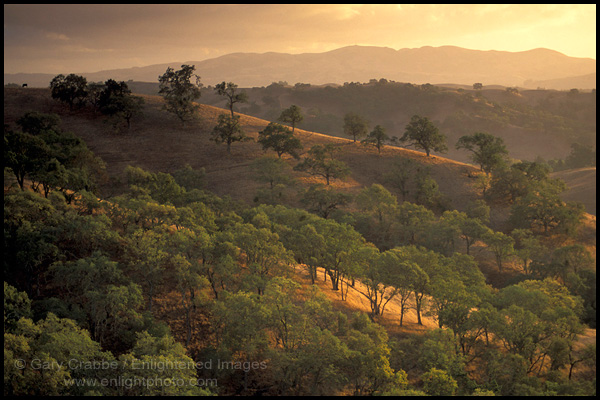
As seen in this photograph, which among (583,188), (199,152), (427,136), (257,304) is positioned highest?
(427,136)

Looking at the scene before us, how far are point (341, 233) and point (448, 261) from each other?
1576cm

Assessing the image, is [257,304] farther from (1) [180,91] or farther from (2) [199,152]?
(1) [180,91]

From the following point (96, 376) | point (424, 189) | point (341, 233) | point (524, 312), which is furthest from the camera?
point (424, 189)

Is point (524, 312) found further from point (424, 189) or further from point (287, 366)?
point (424, 189)

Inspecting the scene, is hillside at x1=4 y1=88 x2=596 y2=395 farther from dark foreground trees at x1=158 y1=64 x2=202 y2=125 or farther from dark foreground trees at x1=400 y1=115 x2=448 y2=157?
dark foreground trees at x1=158 y1=64 x2=202 y2=125


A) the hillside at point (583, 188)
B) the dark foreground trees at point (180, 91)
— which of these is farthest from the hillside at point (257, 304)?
the dark foreground trees at point (180, 91)

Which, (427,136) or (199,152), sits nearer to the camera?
(199,152)

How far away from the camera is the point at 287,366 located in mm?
28266

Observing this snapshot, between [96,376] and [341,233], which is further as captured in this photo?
[341,233]

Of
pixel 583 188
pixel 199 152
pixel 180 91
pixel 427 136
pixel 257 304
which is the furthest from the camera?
pixel 180 91

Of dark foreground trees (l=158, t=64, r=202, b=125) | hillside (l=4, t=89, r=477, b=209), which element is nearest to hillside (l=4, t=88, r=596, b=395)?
hillside (l=4, t=89, r=477, b=209)

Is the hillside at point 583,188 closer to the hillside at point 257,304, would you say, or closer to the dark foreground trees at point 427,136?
the dark foreground trees at point 427,136

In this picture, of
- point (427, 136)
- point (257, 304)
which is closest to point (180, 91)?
point (427, 136)

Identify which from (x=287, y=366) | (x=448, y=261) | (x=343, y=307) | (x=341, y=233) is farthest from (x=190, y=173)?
(x=287, y=366)
